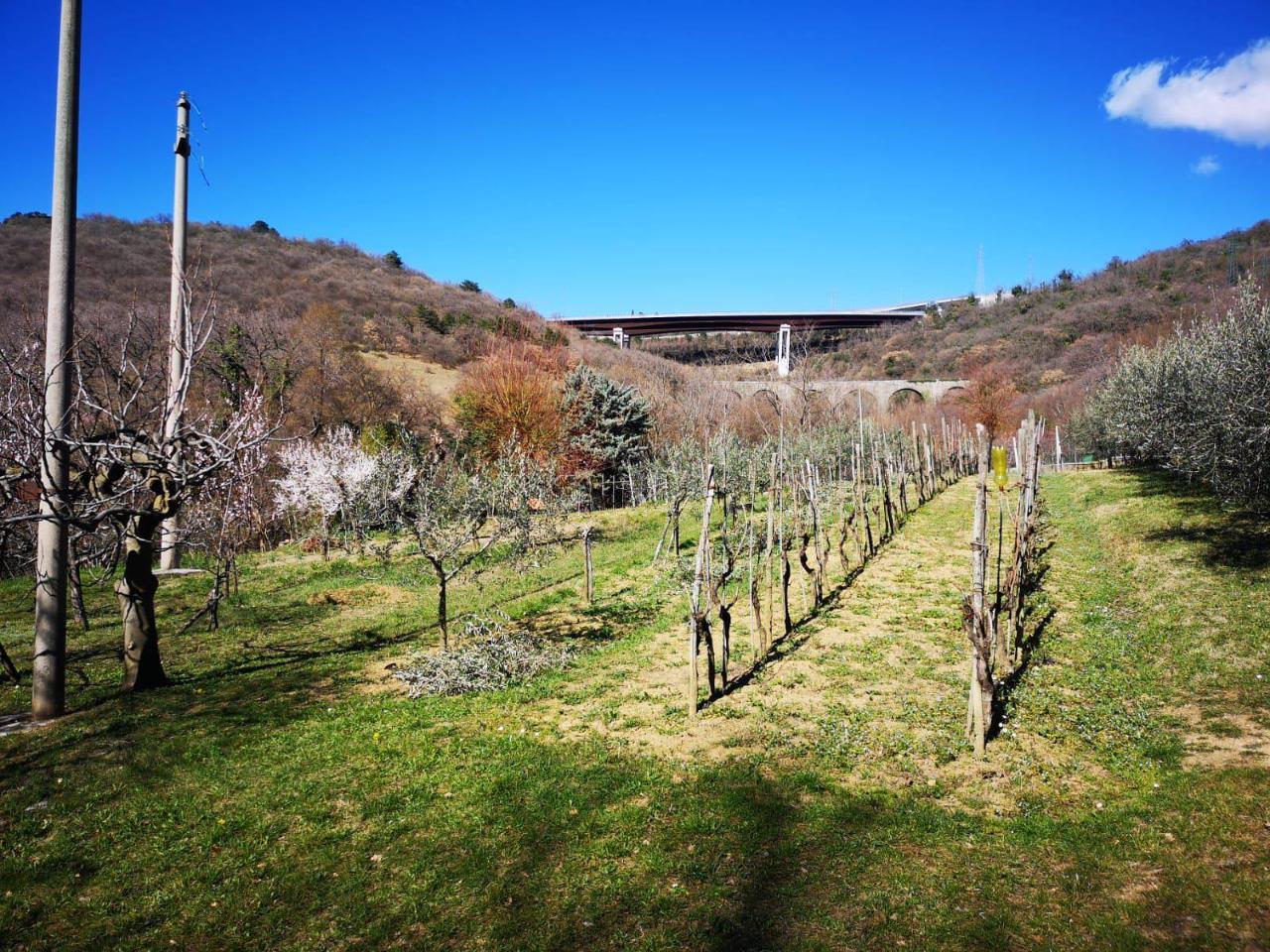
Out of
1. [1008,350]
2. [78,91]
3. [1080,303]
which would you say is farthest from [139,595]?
[1080,303]

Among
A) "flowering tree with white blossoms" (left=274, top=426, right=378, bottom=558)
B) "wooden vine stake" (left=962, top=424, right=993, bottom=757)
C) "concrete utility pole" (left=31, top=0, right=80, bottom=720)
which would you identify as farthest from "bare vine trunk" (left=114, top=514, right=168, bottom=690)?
"flowering tree with white blossoms" (left=274, top=426, right=378, bottom=558)

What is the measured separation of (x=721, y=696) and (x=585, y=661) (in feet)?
7.25

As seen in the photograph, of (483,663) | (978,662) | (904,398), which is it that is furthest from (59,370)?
(904,398)

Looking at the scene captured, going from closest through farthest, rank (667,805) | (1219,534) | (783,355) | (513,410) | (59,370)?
(667,805) → (59,370) → (1219,534) → (513,410) → (783,355)

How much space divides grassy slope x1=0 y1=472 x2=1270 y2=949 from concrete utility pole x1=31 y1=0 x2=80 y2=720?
620 millimetres

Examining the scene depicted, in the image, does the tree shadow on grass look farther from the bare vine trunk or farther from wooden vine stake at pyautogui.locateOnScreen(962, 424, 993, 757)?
the bare vine trunk

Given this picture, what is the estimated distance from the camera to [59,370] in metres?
6.61

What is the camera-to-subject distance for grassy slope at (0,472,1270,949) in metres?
4.26

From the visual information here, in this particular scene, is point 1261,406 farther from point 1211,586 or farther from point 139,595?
point 139,595

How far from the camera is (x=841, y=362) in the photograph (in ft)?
259

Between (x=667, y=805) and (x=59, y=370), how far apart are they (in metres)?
6.89

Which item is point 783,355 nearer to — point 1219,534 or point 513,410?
point 513,410

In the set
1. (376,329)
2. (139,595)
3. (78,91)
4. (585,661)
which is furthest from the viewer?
(376,329)

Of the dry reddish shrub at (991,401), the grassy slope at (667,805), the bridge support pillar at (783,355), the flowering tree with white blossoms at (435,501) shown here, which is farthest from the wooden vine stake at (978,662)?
the bridge support pillar at (783,355)
